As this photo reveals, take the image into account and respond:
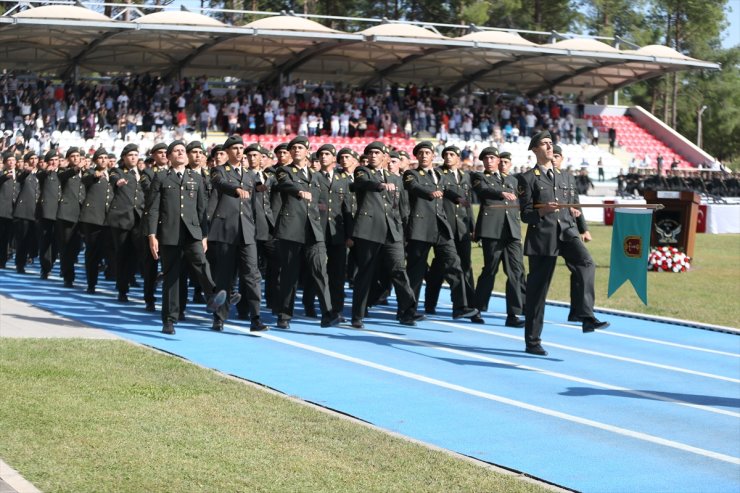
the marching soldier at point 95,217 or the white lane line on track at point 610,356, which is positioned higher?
the marching soldier at point 95,217

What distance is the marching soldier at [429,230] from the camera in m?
13.3

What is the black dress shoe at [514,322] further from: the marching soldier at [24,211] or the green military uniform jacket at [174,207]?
the marching soldier at [24,211]

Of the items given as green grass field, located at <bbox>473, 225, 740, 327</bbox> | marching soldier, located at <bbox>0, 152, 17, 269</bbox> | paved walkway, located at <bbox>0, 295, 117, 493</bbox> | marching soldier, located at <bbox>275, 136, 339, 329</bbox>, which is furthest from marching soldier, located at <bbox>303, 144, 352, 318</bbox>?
marching soldier, located at <bbox>0, 152, 17, 269</bbox>

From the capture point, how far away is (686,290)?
17188 mm

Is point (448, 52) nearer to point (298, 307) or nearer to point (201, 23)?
point (201, 23)

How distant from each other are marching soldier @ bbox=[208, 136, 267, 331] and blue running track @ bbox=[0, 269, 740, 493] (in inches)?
13.5

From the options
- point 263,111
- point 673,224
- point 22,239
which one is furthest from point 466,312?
point 263,111

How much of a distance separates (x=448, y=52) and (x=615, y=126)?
11.8 m

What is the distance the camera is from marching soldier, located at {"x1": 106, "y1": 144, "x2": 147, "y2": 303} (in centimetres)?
1522

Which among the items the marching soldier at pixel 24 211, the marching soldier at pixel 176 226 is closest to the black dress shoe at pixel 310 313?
the marching soldier at pixel 176 226

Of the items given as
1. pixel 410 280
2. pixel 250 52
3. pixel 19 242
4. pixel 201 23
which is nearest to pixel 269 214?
pixel 410 280

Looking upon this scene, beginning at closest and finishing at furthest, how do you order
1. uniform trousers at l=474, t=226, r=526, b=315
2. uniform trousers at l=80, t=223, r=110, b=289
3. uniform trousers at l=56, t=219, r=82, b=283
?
uniform trousers at l=474, t=226, r=526, b=315, uniform trousers at l=80, t=223, r=110, b=289, uniform trousers at l=56, t=219, r=82, b=283

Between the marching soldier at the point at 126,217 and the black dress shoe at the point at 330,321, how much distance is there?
3196mm

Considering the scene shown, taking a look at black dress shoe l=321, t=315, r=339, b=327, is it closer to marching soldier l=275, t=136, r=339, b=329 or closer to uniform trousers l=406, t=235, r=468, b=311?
marching soldier l=275, t=136, r=339, b=329
